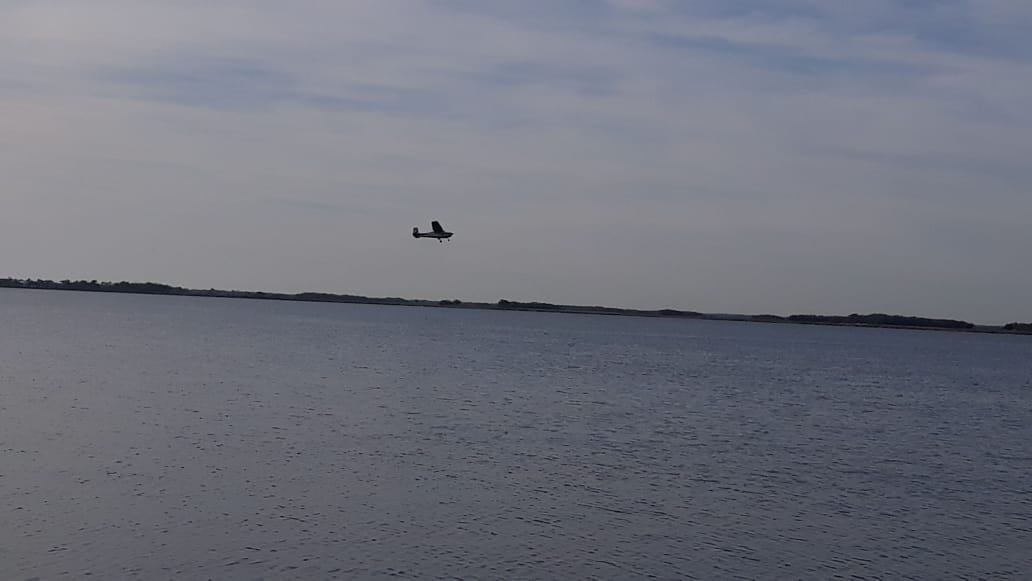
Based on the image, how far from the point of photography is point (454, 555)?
64.6 feet

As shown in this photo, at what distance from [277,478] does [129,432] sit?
8.46m

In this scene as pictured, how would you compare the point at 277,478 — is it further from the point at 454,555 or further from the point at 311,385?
the point at 311,385

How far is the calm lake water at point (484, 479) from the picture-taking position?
19656mm

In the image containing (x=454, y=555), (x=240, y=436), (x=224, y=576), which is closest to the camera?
(x=224, y=576)

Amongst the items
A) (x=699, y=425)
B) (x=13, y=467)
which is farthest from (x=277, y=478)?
(x=699, y=425)

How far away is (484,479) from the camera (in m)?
26.5

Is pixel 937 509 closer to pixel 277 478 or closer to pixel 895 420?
pixel 277 478

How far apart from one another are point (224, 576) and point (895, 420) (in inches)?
1404

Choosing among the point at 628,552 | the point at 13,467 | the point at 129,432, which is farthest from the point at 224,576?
the point at 129,432

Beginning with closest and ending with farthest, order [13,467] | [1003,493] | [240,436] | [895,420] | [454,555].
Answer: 1. [454,555]
2. [13,467]
3. [1003,493]
4. [240,436]
5. [895,420]

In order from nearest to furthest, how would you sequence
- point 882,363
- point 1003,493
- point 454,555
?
1. point 454,555
2. point 1003,493
3. point 882,363

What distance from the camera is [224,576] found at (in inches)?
695

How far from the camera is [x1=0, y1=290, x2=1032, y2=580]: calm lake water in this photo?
19656 millimetres

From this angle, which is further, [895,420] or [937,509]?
[895,420]
